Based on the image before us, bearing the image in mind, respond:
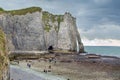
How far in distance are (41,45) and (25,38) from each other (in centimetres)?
957

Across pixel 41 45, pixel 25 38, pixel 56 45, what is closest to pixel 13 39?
pixel 25 38

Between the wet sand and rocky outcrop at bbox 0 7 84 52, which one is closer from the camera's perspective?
the wet sand

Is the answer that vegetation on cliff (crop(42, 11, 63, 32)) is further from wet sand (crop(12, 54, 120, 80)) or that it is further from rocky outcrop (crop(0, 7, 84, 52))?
Answer: wet sand (crop(12, 54, 120, 80))

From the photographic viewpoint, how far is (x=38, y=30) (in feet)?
439

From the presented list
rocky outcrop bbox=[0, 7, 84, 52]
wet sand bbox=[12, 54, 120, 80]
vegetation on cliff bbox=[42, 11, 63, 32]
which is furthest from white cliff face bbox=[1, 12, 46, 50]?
wet sand bbox=[12, 54, 120, 80]

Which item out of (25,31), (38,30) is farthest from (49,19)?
(25,31)

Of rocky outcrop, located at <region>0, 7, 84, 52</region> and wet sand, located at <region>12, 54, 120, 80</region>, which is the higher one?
rocky outcrop, located at <region>0, 7, 84, 52</region>

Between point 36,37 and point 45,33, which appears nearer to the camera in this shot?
point 36,37

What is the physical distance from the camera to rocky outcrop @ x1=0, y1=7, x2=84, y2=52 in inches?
4857

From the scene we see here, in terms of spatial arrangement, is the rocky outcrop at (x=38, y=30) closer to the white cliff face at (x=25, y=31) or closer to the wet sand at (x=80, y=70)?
the white cliff face at (x=25, y=31)

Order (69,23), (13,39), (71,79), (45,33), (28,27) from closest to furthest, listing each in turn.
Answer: (71,79), (13,39), (28,27), (45,33), (69,23)

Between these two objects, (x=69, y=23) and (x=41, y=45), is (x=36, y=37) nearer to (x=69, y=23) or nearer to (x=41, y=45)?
(x=41, y=45)

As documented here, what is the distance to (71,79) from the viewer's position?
1887 inches

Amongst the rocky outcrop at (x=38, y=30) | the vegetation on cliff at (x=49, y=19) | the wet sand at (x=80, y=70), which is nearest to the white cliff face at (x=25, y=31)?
the rocky outcrop at (x=38, y=30)
